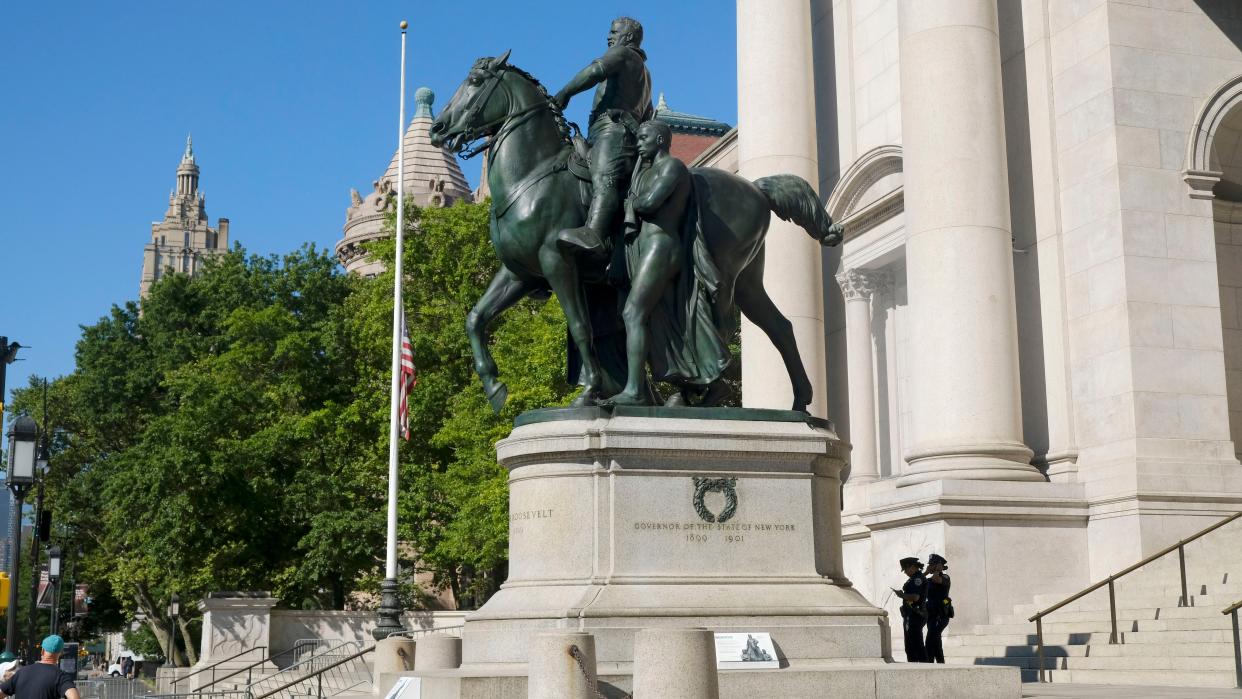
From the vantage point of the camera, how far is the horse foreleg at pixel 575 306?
37.7ft

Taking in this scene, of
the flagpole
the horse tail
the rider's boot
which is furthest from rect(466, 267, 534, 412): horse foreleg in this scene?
the flagpole

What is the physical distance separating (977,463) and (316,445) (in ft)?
94.2

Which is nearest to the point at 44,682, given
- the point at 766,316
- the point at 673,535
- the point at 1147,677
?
the point at 673,535

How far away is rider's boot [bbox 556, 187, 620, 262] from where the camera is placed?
37.4 ft

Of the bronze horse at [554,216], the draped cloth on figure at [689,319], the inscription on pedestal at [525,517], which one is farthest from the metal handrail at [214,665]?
the draped cloth on figure at [689,319]

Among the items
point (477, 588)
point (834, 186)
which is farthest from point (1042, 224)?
point (477, 588)

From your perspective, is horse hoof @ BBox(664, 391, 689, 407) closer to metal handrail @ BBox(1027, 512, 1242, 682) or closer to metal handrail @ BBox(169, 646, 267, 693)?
metal handrail @ BBox(1027, 512, 1242, 682)

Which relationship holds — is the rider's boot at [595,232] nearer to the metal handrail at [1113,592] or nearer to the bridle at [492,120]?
the bridle at [492,120]

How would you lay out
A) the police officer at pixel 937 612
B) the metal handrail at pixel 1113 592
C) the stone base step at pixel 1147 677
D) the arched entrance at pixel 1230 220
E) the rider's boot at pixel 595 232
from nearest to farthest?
the rider's boot at pixel 595 232 < the stone base step at pixel 1147 677 < the police officer at pixel 937 612 < the metal handrail at pixel 1113 592 < the arched entrance at pixel 1230 220

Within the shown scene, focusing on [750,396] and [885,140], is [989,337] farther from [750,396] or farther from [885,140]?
[885,140]

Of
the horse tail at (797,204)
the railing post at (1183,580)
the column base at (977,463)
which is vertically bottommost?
the railing post at (1183,580)

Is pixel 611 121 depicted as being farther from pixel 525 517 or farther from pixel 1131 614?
pixel 1131 614

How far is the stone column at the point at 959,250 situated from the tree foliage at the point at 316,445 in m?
15.8

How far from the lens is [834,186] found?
29.8m
